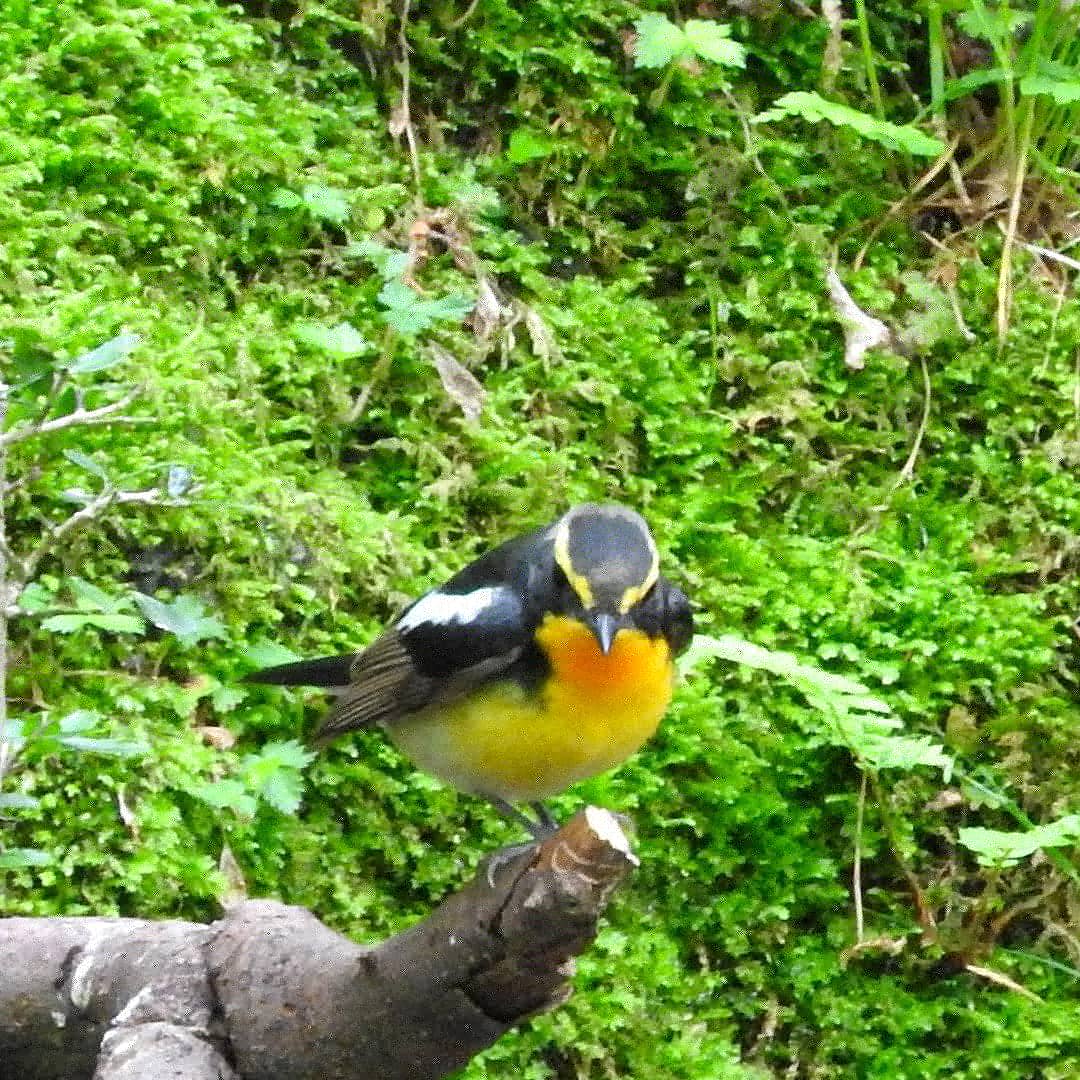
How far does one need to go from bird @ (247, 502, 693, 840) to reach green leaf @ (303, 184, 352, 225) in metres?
1.50

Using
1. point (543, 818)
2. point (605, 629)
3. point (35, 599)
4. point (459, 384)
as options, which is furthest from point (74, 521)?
point (459, 384)

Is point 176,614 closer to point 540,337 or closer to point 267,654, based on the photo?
point 267,654

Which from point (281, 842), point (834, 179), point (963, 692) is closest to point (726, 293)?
point (834, 179)

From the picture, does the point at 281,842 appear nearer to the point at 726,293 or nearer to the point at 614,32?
the point at 726,293

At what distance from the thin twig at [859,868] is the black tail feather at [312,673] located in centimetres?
134

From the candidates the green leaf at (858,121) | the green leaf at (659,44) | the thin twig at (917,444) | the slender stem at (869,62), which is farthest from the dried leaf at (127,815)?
the slender stem at (869,62)

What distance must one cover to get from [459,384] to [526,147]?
0.95 metres

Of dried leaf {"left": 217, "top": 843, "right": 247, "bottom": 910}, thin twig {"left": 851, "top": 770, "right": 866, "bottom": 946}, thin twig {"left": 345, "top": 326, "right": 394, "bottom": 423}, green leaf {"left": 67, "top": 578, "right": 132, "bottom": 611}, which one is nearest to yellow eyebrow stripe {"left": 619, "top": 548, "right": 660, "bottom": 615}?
green leaf {"left": 67, "top": 578, "right": 132, "bottom": 611}

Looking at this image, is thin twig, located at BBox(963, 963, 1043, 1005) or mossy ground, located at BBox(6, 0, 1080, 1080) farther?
thin twig, located at BBox(963, 963, 1043, 1005)

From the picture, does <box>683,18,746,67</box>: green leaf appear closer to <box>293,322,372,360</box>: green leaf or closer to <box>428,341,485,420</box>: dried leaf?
<box>428,341,485,420</box>: dried leaf

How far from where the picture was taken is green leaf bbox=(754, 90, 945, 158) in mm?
4820

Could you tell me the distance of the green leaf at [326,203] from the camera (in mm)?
4445

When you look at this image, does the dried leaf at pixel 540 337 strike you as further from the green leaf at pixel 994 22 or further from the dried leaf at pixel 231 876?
the dried leaf at pixel 231 876

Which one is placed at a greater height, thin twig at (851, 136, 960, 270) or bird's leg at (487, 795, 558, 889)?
thin twig at (851, 136, 960, 270)
